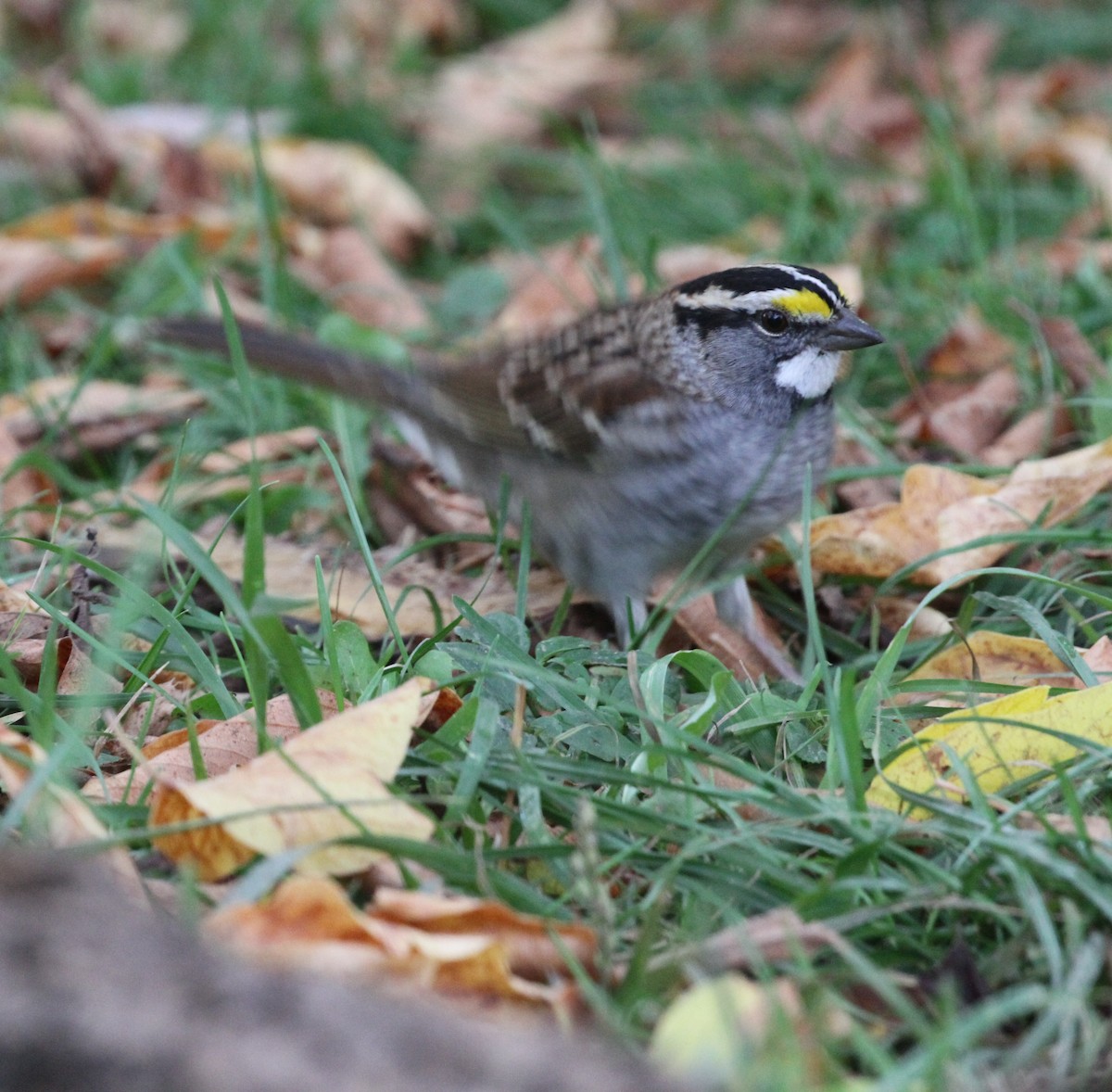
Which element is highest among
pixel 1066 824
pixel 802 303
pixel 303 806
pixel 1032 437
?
pixel 802 303

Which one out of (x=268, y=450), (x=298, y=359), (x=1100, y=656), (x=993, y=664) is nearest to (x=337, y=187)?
(x=268, y=450)

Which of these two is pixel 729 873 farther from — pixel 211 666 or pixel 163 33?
pixel 163 33

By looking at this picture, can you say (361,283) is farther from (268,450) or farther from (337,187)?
(268,450)

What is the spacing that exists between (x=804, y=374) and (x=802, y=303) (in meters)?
0.15

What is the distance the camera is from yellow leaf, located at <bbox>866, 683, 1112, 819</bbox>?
231cm

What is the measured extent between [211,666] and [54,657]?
26cm

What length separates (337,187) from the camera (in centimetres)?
562

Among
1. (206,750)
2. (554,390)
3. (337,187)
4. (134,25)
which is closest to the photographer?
(206,750)

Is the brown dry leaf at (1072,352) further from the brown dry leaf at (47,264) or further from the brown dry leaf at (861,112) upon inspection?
the brown dry leaf at (47,264)

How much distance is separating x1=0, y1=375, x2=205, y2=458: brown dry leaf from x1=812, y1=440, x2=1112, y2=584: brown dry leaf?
72.7 inches

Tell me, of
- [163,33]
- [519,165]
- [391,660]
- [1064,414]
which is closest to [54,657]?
[391,660]

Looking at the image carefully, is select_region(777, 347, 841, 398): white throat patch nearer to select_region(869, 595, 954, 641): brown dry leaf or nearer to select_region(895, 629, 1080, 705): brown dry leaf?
select_region(869, 595, 954, 641): brown dry leaf

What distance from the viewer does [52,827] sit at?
206 cm

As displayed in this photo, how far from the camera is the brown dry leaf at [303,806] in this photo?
81.6 inches
